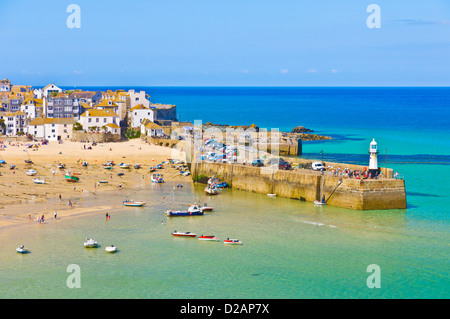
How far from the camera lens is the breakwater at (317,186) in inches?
1661

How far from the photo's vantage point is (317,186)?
1774 inches

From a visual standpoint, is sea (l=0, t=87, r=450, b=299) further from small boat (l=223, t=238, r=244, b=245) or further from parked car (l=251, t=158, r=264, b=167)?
parked car (l=251, t=158, r=264, b=167)

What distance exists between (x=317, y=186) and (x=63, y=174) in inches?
1056

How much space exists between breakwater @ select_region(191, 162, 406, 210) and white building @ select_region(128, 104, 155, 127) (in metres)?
37.3

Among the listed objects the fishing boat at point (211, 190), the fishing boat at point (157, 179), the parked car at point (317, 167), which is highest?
the parked car at point (317, 167)

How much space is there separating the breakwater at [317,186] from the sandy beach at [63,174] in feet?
25.2

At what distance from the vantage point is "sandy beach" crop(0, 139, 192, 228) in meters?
43.9

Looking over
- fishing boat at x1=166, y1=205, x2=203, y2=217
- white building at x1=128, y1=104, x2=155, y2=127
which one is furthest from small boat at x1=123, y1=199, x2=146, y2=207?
white building at x1=128, y1=104, x2=155, y2=127

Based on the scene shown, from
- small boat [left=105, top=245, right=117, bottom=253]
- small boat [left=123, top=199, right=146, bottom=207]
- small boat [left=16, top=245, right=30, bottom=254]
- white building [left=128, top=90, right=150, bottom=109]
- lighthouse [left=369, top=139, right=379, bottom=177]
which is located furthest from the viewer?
white building [left=128, top=90, right=150, bottom=109]

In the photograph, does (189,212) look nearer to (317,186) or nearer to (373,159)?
(317,186)

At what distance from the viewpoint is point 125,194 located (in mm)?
49594

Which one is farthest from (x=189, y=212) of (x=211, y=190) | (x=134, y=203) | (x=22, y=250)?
(x=22, y=250)

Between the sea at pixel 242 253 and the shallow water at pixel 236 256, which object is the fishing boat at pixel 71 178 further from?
the shallow water at pixel 236 256

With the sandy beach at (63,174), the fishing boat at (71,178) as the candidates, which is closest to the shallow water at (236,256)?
the sandy beach at (63,174)
